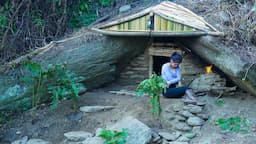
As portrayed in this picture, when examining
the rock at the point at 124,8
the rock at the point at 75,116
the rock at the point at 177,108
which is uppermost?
the rock at the point at 124,8

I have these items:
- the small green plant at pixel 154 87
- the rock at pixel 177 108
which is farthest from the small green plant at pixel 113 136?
the rock at pixel 177 108

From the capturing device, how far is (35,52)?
6789mm

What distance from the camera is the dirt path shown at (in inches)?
229

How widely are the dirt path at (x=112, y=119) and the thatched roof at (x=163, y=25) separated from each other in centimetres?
120

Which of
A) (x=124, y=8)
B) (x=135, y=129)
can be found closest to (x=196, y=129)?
(x=135, y=129)

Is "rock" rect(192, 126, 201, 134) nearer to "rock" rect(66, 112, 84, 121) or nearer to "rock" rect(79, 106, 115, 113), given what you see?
"rock" rect(79, 106, 115, 113)

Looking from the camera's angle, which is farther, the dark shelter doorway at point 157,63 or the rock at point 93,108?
the dark shelter doorway at point 157,63

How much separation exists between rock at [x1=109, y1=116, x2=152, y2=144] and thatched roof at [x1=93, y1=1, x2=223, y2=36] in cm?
177

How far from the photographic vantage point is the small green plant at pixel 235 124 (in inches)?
230

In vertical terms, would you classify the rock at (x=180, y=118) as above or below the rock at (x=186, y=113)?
below

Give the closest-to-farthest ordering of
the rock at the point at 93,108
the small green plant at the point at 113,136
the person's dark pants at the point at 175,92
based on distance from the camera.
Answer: the small green plant at the point at 113,136, the rock at the point at 93,108, the person's dark pants at the point at 175,92

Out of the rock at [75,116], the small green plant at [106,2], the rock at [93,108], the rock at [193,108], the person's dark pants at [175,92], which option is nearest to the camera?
the rock at [193,108]

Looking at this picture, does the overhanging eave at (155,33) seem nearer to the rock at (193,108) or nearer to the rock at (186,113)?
the rock at (193,108)

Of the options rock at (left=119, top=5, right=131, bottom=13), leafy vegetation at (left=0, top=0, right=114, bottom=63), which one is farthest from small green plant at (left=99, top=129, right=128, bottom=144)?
rock at (left=119, top=5, right=131, bottom=13)
